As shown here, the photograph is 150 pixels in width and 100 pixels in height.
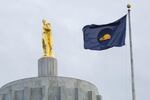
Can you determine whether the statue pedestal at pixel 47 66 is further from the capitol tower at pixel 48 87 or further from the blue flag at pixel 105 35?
the blue flag at pixel 105 35

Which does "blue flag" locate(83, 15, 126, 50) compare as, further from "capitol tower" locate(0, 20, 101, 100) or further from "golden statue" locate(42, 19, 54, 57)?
"golden statue" locate(42, 19, 54, 57)

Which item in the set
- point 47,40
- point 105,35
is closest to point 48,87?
point 47,40

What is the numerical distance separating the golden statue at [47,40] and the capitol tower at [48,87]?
27.7 inches

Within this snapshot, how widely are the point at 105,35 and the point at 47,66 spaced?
480 inches

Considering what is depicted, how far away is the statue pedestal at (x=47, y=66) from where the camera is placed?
42.0 meters

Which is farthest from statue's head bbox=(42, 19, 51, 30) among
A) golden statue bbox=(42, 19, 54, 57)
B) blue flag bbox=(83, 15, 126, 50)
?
blue flag bbox=(83, 15, 126, 50)

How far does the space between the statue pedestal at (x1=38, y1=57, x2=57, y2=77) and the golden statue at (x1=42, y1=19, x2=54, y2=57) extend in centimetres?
66

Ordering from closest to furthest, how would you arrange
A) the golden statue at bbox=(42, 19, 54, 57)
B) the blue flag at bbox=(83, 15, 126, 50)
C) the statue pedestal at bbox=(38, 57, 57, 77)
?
the blue flag at bbox=(83, 15, 126, 50) → the statue pedestal at bbox=(38, 57, 57, 77) → the golden statue at bbox=(42, 19, 54, 57)

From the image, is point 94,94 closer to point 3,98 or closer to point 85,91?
point 85,91

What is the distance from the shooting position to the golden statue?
142 ft

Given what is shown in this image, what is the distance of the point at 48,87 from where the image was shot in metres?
40.1

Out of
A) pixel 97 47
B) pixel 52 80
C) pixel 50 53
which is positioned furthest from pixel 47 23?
pixel 97 47

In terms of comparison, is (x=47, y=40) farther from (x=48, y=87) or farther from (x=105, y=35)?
(x=105, y=35)

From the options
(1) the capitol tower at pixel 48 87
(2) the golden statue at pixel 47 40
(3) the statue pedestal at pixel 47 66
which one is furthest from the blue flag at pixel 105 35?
(2) the golden statue at pixel 47 40
